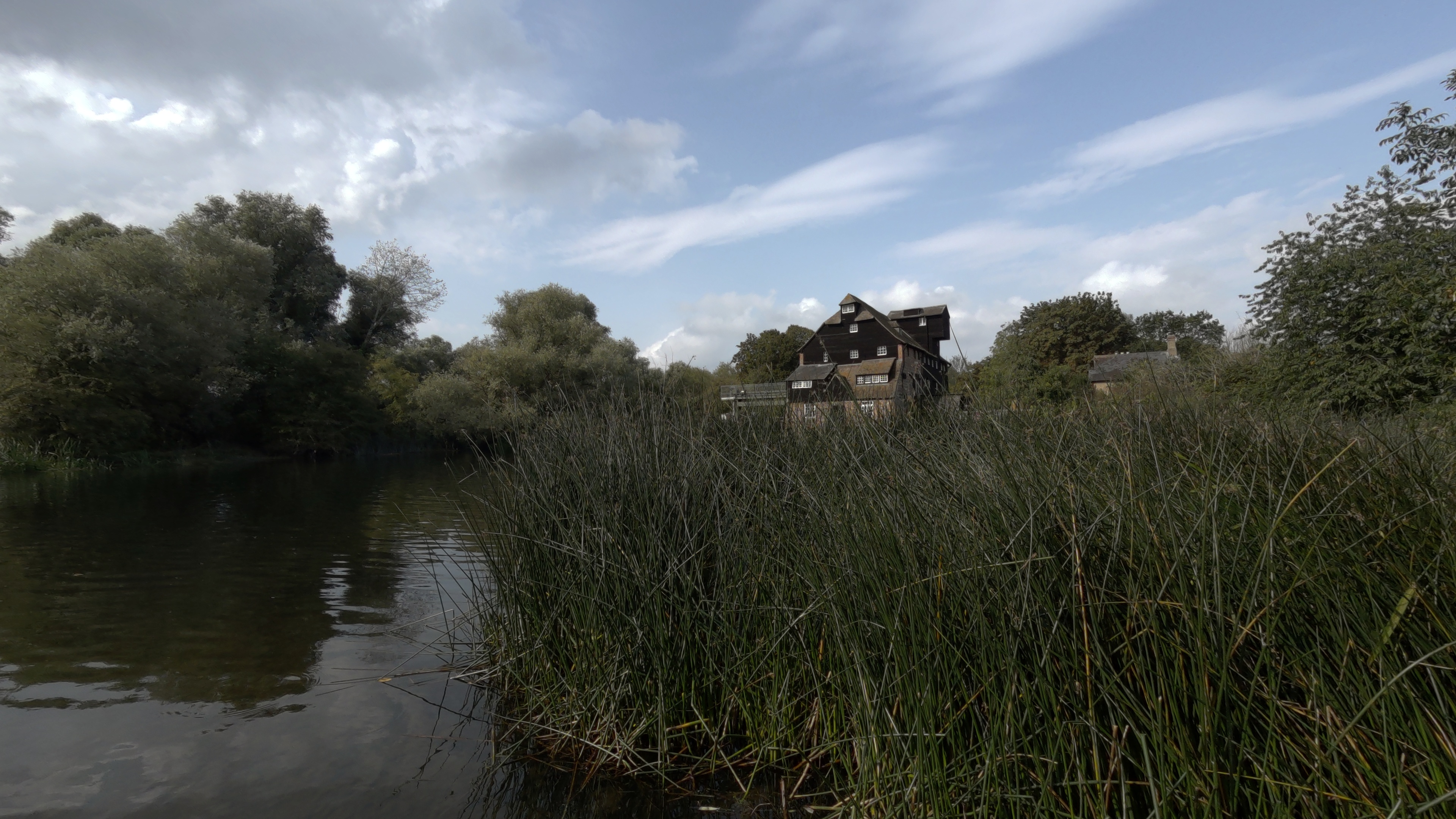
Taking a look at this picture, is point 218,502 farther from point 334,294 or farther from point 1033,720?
point 334,294

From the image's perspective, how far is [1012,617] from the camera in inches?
86.5

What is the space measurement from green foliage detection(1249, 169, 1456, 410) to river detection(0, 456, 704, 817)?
12359mm

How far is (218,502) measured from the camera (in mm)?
14125

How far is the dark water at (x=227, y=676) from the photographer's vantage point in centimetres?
361

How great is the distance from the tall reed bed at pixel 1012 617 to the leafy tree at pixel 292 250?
1326 inches

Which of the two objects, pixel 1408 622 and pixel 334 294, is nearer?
pixel 1408 622

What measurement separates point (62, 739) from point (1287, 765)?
5.78 meters

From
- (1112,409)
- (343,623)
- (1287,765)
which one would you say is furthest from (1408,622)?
(343,623)

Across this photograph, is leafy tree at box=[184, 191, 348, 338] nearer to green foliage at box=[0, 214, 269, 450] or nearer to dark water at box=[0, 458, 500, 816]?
green foliage at box=[0, 214, 269, 450]

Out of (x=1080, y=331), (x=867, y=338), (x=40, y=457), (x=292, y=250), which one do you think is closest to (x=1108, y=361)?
(x=1080, y=331)

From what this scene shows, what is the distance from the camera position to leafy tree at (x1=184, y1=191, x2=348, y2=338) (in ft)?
106

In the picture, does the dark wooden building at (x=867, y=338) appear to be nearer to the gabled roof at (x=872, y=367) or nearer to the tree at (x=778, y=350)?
the gabled roof at (x=872, y=367)

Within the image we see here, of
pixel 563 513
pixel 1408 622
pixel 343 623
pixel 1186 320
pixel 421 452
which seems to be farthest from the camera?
pixel 1186 320

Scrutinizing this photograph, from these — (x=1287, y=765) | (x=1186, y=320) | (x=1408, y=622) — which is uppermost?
(x=1186, y=320)
